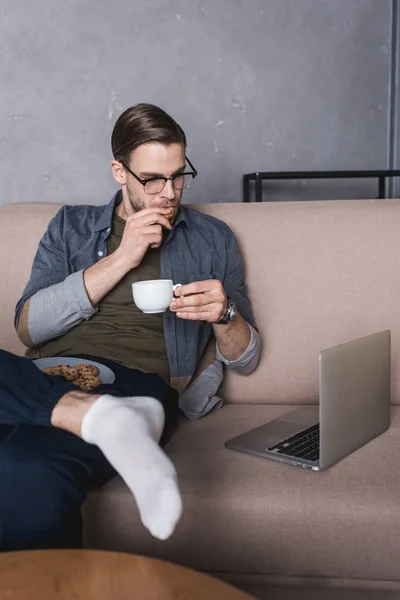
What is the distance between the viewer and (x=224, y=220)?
1846mm

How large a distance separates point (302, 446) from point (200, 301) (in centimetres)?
36

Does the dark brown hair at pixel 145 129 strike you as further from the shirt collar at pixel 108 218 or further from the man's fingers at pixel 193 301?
the man's fingers at pixel 193 301

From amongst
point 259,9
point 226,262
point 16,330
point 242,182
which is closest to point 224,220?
point 226,262

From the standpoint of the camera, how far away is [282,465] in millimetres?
1343

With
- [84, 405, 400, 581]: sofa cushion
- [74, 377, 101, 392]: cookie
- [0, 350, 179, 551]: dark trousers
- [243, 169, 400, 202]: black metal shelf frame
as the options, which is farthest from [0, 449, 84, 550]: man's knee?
[243, 169, 400, 202]: black metal shelf frame

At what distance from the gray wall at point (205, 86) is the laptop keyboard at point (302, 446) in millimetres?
1968

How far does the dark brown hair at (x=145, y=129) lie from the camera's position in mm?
1646

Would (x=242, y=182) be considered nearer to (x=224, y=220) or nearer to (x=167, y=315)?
(x=224, y=220)

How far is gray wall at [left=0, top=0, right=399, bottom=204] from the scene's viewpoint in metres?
3.09

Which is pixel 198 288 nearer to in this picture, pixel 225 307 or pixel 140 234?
pixel 225 307

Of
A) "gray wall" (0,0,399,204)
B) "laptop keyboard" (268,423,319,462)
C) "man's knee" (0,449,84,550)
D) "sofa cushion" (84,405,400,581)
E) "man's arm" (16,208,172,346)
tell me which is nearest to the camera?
"man's knee" (0,449,84,550)

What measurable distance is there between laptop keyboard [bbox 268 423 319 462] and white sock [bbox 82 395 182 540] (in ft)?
1.06

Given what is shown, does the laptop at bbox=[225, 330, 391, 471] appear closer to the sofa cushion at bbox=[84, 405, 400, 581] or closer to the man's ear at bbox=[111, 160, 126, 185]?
the sofa cushion at bbox=[84, 405, 400, 581]

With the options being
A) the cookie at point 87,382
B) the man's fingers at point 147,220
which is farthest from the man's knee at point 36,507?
the man's fingers at point 147,220
